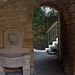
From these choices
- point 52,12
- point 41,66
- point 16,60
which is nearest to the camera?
point 16,60

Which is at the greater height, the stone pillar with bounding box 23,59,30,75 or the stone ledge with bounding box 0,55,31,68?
the stone ledge with bounding box 0,55,31,68

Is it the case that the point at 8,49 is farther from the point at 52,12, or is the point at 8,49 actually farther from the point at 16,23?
the point at 52,12

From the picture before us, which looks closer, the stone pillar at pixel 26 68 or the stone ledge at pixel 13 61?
the stone ledge at pixel 13 61

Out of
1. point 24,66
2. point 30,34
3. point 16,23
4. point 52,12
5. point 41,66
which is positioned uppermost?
point 52,12

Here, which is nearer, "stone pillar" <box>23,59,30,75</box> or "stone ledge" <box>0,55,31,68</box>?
"stone ledge" <box>0,55,31,68</box>

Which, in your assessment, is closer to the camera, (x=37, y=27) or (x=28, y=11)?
(x=28, y=11)

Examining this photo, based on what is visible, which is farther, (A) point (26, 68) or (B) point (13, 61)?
(A) point (26, 68)

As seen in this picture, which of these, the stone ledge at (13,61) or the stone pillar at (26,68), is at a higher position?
the stone ledge at (13,61)

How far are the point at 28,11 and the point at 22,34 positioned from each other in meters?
0.74

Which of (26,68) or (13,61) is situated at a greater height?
(13,61)

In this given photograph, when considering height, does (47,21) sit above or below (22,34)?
above

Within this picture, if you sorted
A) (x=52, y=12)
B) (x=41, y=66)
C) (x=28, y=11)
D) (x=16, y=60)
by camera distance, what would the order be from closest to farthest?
(x=16, y=60)
(x=28, y=11)
(x=41, y=66)
(x=52, y=12)

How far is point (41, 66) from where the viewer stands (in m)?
5.05

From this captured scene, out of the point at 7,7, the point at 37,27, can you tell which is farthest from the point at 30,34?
the point at 37,27
